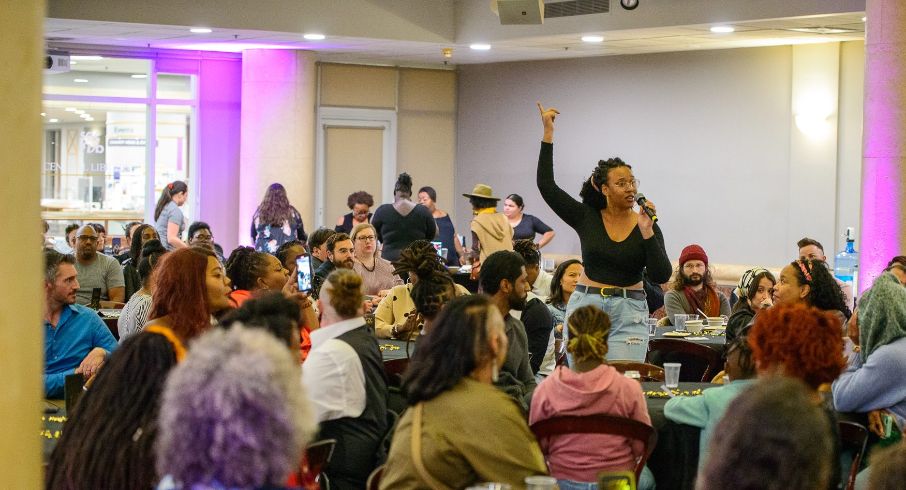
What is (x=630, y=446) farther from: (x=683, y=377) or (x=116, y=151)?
(x=116, y=151)

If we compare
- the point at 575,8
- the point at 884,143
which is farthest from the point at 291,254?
the point at 575,8

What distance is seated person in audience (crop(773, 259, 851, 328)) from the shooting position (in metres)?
6.13

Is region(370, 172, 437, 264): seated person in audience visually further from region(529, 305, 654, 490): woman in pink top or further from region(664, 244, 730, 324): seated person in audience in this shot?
region(529, 305, 654, 490): woman in pink top

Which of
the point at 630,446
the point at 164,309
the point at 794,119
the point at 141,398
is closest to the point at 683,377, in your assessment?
the point at 630,446

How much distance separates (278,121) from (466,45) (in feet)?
9.23

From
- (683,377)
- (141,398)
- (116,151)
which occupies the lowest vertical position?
(683,377)

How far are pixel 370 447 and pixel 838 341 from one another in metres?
1.83

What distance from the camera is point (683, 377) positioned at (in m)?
7.70

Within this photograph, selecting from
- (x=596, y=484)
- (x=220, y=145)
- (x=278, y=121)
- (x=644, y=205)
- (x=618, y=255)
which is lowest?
(x=596, y=484)

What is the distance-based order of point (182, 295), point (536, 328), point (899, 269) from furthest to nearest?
point (899, 269), point (536, 328), point (182, 295)

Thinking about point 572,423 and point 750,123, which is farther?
point 750,123

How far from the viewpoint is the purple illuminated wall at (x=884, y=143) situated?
397 inches

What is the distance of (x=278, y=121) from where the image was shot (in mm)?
15719

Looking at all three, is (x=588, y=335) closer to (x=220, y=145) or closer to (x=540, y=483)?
(x=540, y=483)
